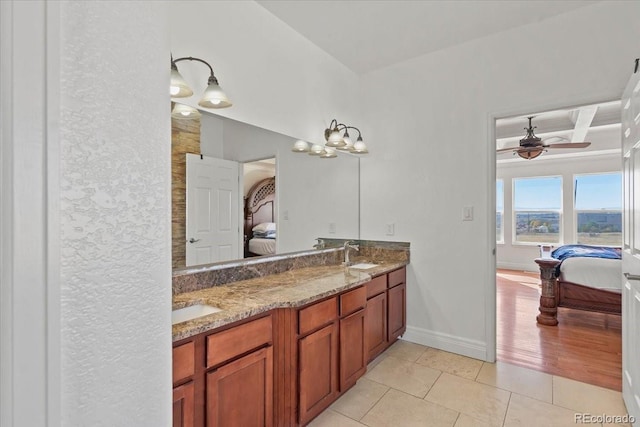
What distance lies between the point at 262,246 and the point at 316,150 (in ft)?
3.52

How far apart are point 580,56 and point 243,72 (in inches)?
97.8

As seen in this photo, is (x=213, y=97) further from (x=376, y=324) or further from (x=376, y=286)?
(x=376, y=324)

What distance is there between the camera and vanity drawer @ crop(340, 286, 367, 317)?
2201 millimetres

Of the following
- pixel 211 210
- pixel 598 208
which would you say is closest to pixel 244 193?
pixel 211 210

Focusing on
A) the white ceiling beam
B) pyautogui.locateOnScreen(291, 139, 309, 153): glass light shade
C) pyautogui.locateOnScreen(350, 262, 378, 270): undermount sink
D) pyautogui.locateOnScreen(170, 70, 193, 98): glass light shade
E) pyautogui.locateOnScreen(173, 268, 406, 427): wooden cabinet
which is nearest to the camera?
pyautogui.locateOnScreen(173, 268, 406, 427): wooden cabinet

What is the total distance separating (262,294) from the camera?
1.92 metres

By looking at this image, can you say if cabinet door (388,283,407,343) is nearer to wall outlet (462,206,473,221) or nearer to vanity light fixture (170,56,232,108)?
wall outlet (462,206,473,221)

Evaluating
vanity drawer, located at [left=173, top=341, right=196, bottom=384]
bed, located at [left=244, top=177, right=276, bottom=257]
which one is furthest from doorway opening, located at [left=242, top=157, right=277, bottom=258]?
vanity drawer, located at [left=173, top=341, right=196, bottom=384]

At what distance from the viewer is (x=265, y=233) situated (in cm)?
257

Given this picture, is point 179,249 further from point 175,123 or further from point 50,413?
point 50,413

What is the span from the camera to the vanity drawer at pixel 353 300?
220 cm

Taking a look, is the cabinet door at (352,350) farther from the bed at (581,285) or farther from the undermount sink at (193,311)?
the bed at (581,285)

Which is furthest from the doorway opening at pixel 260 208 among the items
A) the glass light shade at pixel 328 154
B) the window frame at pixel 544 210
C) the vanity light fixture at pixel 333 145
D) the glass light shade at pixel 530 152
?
the window frame at pixel 544 210

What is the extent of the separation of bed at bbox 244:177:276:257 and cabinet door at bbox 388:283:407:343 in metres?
1.21
